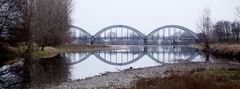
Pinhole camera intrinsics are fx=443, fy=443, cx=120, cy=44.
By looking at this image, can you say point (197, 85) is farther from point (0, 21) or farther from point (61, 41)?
point (61, 41)

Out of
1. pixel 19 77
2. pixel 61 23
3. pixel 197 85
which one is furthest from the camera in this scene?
pixel 61 23

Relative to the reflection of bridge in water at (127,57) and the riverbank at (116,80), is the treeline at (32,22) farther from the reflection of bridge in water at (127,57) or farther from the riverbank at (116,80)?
the riverbank at (116,80)

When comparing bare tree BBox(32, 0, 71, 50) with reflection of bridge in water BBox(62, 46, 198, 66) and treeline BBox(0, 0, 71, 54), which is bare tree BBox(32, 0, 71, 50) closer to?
treeline BBox(0, 0, 71, 54)

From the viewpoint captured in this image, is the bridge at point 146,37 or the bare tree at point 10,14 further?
the bridge at point 146,37

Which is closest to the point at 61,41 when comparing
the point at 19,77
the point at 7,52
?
the point at 7,52

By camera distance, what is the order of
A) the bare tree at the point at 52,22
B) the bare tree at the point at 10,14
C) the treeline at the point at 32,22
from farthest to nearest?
the bare tree at the point at 52,22
the treeline at the point at 32,22
the bare tree at the point at 10,14

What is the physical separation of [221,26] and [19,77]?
97.2 metres

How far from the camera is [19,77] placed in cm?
2595

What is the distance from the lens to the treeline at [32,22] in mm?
42844

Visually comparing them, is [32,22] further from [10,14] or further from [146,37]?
[146,37]

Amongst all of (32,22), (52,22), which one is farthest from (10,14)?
(52,22)

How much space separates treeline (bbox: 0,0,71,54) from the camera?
141 ft

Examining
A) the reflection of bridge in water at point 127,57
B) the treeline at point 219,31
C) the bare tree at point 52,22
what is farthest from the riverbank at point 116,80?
the treeline at point 219,31

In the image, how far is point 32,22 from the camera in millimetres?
45812
